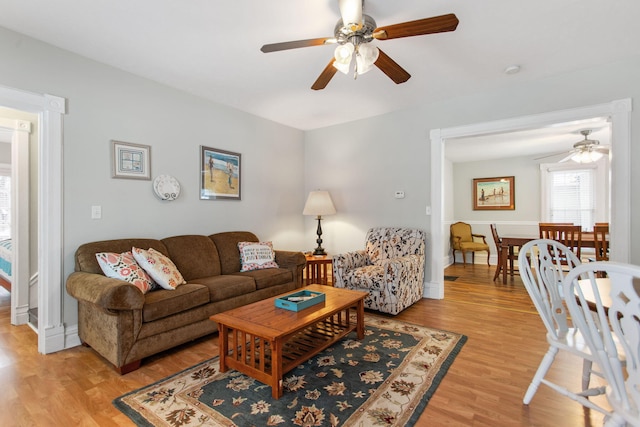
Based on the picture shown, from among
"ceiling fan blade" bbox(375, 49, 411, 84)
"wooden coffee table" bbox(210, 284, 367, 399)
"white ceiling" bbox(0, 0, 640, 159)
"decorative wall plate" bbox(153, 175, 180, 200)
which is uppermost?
"white ceiling" bbox(0, 0, 640, 159)

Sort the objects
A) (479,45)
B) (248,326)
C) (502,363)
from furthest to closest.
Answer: (479,45) → (502,363) → (248,326)

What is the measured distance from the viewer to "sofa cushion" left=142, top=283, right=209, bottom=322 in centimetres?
225

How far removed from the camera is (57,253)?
8.27 feet

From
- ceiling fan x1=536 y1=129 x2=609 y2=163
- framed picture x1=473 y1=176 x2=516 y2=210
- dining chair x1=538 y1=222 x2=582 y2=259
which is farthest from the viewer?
framed picture x1=473 y1=176 x2=516 y2=210

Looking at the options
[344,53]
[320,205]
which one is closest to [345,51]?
[344,53]

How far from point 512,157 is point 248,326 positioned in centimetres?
658

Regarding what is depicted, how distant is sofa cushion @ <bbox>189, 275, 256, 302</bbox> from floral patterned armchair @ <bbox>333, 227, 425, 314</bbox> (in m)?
0.98

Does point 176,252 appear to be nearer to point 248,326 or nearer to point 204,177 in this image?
point 204,177

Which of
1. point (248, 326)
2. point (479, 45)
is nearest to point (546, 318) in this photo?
point (248, 326)

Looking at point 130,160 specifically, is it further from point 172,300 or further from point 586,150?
point 586,150

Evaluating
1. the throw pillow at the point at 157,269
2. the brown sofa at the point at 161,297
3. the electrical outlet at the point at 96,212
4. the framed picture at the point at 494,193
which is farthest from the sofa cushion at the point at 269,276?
the framed picture at the point at 494,193

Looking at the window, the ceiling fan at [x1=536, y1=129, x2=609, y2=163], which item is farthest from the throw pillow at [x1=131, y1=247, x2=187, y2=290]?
the window

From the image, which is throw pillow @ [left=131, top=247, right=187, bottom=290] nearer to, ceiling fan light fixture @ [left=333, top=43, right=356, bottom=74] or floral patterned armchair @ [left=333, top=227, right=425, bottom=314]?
floral patterned armchair @ [left=333, top=227, right=425, bottom=314]

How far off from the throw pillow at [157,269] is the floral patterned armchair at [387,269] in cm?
166
